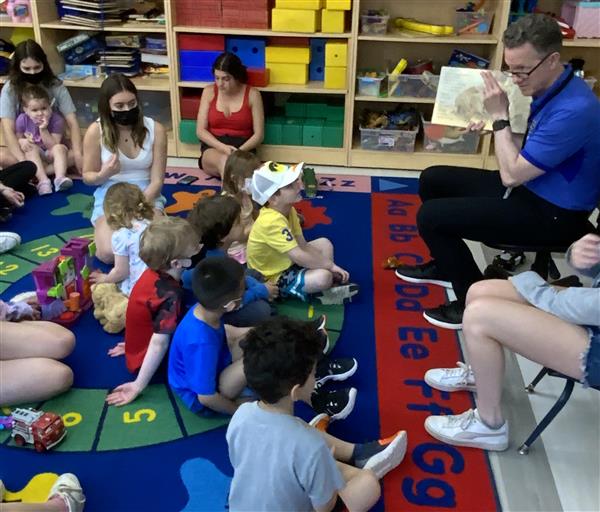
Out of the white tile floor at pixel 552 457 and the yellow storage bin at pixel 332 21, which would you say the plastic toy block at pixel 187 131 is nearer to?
the yellow storage bin at pixel 332 21

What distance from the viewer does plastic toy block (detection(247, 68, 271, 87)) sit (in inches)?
160

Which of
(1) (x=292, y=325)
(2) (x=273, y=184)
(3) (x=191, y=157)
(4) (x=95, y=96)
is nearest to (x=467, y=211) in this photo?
(2) (x=273, y=184)

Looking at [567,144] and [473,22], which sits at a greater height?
[473,22]

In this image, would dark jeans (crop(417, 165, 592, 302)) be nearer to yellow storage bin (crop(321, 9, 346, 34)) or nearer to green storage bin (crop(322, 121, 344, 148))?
green storage bin (crop(322, 121, 344, 148))

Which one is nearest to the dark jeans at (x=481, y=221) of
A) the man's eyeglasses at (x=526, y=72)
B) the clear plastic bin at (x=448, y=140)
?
the man's eyeglasses at (x=526, y=72)

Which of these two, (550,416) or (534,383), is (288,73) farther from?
(550,416)

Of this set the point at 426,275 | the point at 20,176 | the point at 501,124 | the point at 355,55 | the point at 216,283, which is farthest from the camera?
the point at 355,55

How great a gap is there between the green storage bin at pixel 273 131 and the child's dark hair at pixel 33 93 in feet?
4.53

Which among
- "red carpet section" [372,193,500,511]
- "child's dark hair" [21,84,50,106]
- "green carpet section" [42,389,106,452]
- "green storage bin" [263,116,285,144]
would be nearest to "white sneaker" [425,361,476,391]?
"red carpet section" [372,193,500,511]

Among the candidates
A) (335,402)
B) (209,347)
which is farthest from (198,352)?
(335,402)

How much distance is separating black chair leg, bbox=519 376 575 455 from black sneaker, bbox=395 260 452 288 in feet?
3.37

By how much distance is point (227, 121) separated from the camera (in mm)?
4012

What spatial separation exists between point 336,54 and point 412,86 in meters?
0.53

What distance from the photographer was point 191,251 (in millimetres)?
2182
